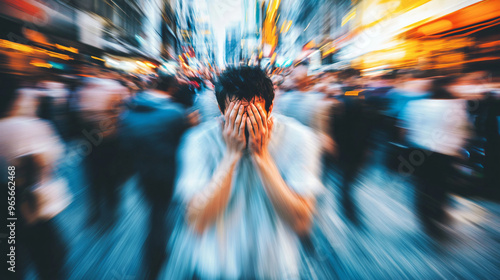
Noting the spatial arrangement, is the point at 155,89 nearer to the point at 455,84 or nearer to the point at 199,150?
the point at 199,150

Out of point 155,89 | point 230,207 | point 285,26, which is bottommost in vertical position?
point 230,207

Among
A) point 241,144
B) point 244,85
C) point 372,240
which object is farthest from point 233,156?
point 372,240

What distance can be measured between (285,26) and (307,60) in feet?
0.47

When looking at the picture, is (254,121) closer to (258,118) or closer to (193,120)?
(258,118)

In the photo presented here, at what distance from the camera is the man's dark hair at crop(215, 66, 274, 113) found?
1.73ft

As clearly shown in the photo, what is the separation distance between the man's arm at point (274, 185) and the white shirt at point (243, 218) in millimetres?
21

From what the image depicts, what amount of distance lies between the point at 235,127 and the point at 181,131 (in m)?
0.23

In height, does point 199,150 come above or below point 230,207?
above

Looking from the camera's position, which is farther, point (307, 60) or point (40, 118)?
point (307, 60)

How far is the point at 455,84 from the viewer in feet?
1.56

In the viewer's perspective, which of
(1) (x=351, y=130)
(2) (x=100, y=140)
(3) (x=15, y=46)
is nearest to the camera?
(3) (x=15, y=46)

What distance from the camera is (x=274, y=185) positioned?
1.71ft

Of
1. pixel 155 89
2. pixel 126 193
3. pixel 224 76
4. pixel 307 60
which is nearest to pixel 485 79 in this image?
pixel 307 60

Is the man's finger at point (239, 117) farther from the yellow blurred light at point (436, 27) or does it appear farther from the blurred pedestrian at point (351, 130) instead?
the yellow blurred light at point (436, 27)
